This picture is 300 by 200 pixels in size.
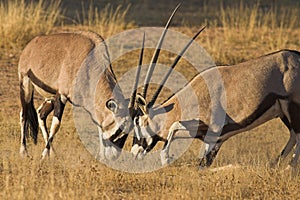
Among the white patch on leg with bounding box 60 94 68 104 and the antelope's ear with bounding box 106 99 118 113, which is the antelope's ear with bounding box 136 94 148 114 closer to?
the antelope's ear with bounding box 106 99 118 113

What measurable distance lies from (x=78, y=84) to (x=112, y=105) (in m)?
0.45

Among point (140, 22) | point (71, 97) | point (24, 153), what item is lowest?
point (140, 22)

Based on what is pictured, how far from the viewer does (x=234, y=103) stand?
26.3 feet

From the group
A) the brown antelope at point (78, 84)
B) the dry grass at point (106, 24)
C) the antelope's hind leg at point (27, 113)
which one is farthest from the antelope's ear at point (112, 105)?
the dry grass at point (106, 24)

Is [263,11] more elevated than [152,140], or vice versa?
[152,140]

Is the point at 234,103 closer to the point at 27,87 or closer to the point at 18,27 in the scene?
the point at 27,87

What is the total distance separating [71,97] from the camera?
853 centimetres

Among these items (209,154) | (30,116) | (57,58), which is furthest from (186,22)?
(209,154)

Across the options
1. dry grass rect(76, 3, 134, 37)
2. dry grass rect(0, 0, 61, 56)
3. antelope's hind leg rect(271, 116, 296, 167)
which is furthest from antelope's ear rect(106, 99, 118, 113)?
dry grass rect(76, 3, 134, 37)

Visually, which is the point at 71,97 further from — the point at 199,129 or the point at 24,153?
the point at 199,129

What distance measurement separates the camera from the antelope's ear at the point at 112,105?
27.2ft

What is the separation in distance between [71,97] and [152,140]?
925mm

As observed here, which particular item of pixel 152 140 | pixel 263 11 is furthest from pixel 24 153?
pixel 263 11

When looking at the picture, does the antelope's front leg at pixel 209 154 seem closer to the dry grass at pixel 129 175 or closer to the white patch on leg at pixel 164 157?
the dry grass at pixel 129 175
